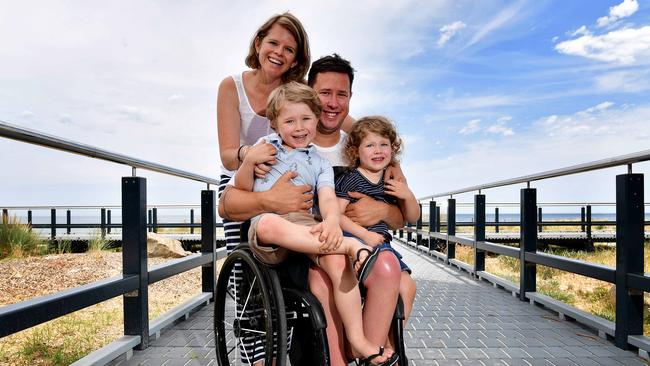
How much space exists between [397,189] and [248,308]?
76cm

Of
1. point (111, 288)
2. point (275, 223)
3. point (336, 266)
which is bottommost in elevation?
point (111, 288)

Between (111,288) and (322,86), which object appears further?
(111,288)

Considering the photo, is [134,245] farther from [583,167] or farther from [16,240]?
[16,240]

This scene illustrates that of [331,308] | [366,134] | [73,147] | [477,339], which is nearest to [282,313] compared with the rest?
[331,308]

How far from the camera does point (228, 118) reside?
2252 mm

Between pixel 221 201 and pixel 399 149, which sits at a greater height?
pixel 399 149

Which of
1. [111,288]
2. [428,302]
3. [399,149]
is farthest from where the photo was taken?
[428,302]

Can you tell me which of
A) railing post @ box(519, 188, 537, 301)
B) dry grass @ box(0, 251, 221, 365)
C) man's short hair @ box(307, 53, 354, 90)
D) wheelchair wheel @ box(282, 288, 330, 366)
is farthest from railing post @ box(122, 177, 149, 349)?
railing post @ box(519, 188, 537, 301)

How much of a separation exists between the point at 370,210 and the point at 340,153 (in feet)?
1.02

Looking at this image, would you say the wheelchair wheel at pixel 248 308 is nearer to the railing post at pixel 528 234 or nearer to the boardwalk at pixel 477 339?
the boardwalk at pixel 477 339

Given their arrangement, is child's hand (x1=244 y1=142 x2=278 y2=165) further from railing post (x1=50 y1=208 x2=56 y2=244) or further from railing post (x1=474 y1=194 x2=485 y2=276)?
railing post (x1=50 y1=208 x2=56 y2=244)

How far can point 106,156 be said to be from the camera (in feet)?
9.31

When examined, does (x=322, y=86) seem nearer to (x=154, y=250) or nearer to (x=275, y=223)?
(x=275, y=223)

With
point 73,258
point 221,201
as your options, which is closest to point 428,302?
point 221,201
